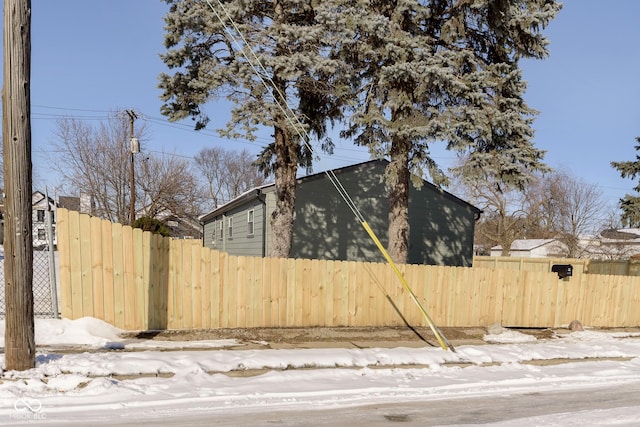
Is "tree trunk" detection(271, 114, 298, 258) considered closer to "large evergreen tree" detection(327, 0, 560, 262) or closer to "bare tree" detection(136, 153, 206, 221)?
"large evergreen tree" detection(327, 0, 560, 262)

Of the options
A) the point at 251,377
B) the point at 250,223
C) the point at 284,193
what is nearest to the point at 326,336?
the point at 251,377

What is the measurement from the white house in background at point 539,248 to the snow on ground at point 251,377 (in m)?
38.2

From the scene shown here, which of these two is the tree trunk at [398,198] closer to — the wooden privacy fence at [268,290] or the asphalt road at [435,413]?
the wooden privacy fence at [268,290]

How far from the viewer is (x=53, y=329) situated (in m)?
7.16

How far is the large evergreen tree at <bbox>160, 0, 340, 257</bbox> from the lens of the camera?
10633 mm

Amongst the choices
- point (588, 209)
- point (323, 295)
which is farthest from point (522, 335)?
point (588, 209)

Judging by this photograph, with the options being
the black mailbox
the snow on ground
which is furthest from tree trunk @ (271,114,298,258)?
the black mailbox

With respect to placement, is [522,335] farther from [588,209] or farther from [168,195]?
[588,209]

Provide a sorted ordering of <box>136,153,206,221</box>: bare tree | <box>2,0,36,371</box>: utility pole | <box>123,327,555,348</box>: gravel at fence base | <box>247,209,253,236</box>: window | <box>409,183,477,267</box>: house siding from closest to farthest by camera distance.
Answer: <box>2,0,36,371</box>: utility pole < <box>123,327,555,348</box>: gravel at fence base < <box>247,209,253,236</box>: window < <box>409,183,477,267</box>: house siding < <box>136,153,206,221</box>: bare tree

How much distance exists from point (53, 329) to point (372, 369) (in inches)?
195

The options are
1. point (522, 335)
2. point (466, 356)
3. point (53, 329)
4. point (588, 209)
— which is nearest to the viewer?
point (53, 329)

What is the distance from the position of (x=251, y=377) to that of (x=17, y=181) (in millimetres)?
3607

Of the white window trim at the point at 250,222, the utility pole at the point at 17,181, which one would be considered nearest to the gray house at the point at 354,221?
the white window trim at the point at 250,222

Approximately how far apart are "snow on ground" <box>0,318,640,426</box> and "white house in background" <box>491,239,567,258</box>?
38.2 metres
